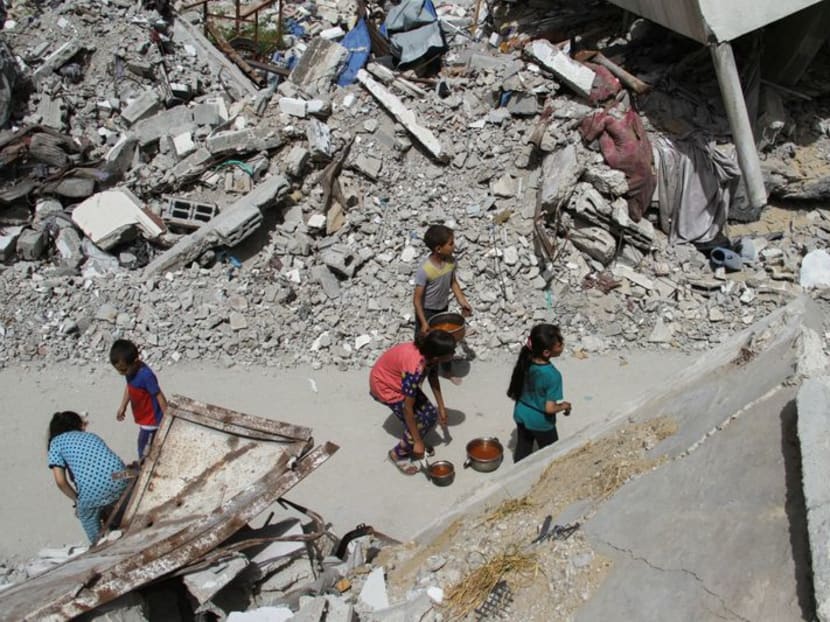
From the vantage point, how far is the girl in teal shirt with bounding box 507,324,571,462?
4.65m

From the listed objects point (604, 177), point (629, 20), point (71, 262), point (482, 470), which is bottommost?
point (482, 470)

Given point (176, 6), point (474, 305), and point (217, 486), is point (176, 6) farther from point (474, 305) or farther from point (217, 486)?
point (217, 486)

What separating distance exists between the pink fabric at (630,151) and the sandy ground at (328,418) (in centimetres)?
178

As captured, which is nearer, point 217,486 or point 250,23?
point 217,486

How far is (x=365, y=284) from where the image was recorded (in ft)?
24.7

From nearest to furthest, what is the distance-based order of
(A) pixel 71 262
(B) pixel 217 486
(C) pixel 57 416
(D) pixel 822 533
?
(D) pixel 822 533
(B) pixel 217 486
(C) pixel 57 416
(A) pixel 71 262

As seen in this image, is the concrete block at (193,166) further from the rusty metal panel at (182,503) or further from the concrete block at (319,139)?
the rusty metal panel at (182,503)

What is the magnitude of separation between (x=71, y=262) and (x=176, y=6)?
549cm

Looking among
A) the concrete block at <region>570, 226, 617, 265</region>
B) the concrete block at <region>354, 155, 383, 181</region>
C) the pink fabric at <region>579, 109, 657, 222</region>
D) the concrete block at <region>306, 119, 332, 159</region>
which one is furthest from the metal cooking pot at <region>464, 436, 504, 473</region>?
the concrete block at <region>306, 119, 332, 159</region>

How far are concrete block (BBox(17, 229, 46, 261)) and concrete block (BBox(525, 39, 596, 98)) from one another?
5.98m

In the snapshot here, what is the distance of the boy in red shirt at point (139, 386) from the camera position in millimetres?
5113

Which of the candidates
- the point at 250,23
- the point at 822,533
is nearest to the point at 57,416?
the point at 822,533

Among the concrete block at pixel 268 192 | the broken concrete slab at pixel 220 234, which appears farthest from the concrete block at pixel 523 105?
the broken concrete slab at pixel 220 234

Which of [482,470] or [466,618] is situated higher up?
[466,618]
